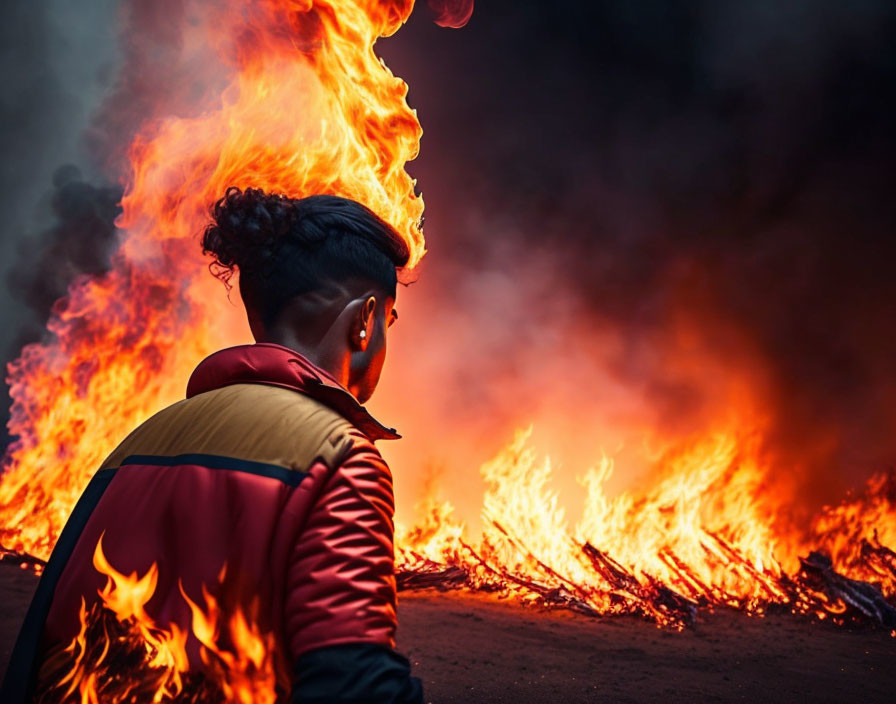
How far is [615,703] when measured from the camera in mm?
4473

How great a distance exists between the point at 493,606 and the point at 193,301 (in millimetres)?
8315

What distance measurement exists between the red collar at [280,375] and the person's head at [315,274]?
0.26 meters

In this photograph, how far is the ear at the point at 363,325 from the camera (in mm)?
1675

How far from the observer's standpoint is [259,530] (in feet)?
3.43

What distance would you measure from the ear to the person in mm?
305

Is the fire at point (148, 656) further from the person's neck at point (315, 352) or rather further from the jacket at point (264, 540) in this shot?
the person's neck at point (315, 352)

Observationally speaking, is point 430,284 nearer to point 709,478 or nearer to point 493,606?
point 709,478

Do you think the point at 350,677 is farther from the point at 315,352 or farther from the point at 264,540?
the point at 315,352

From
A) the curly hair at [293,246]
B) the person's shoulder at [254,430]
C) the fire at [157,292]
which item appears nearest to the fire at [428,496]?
the fire at [157,292]

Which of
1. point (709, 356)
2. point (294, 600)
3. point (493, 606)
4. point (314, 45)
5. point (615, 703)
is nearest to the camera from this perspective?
point (294, 600)

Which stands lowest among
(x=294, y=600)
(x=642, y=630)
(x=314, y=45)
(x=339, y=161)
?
(x=642, y=630)

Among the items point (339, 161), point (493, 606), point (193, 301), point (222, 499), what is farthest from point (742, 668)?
point (193, 301)

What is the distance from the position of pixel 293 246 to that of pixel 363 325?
300 mm

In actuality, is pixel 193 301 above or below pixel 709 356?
above
